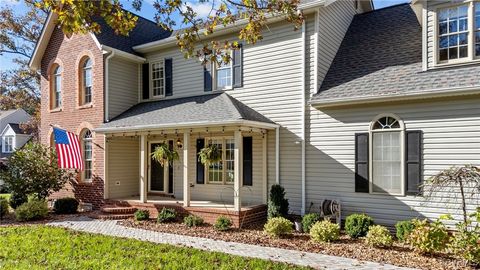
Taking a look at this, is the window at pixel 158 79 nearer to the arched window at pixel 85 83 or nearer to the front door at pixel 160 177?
the front door at pixel 160 177

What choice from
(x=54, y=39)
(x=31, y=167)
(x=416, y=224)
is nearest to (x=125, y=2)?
(x=416, y=224)

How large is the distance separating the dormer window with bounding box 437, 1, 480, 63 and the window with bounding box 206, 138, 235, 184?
7.12 m

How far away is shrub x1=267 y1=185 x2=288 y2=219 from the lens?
10031 millimetres

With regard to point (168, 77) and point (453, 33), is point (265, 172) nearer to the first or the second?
point (168, 77)

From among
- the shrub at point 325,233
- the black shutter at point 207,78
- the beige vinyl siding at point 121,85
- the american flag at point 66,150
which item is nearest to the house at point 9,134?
the beige vinyl siding at point 121,85

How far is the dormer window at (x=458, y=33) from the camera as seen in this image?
875 centimetres

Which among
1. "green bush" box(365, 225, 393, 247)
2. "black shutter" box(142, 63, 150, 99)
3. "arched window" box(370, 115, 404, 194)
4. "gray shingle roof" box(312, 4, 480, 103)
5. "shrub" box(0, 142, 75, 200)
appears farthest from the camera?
"black shutter" box(142, 63, 150, 99)

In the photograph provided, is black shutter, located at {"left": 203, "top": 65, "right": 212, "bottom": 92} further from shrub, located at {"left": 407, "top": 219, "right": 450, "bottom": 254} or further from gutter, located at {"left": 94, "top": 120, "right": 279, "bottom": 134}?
shrub, located at {"left": 407, "top": 219, "right": 450, "bottom": 254}

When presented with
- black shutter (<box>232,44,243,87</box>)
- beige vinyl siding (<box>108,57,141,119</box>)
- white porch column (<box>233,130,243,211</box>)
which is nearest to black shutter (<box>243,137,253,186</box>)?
white porch column (<box>233,130,243,211</box>)

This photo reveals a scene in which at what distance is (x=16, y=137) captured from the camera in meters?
34.7

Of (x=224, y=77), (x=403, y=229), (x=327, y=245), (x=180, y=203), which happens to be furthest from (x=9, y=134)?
(x=403, y=229)

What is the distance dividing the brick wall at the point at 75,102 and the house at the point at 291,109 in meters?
0.06

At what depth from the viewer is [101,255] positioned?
7.11 meters

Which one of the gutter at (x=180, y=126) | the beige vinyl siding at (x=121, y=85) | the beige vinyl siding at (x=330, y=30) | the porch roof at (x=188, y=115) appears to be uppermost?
the beige vinyl siding at (x=330, y=30)
